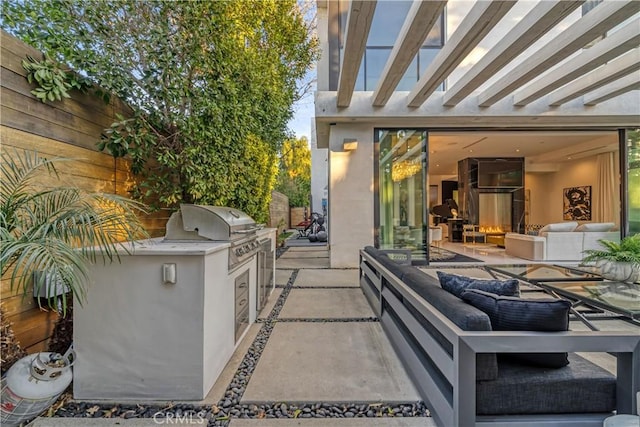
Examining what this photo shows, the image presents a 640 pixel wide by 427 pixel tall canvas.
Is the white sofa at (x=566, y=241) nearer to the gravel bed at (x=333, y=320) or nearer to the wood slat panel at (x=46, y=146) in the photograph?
the gravel bed at (x=333, y=320)

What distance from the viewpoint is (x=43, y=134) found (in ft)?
7.35

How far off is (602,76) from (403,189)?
3.63 m

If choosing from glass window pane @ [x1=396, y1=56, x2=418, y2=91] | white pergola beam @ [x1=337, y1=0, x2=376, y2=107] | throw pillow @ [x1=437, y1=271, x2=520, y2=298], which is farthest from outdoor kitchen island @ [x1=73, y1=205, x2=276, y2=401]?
glass window pane @ [x1=396, y1=56, x2=418, y2=91]

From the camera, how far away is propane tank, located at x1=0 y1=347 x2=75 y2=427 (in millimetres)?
1651

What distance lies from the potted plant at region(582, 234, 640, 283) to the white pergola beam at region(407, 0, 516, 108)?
3086 millimetres

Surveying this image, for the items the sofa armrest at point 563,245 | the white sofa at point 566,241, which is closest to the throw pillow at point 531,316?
the white sofa at point 566,241

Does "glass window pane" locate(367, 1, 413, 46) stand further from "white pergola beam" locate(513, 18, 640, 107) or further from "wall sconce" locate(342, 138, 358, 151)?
"white pergola beam" locate(513, 18, 640, 107)

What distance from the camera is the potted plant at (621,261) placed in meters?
3.59

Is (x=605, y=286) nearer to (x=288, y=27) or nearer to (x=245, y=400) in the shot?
(x=245, y=400)

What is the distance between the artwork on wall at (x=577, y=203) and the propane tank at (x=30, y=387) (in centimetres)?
1336

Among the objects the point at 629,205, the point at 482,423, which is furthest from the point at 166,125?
the point at 629,205

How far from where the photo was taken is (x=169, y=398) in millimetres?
1987

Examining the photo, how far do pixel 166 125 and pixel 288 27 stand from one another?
10.5 feet

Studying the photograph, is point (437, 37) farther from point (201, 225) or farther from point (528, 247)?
point (201, 225)
